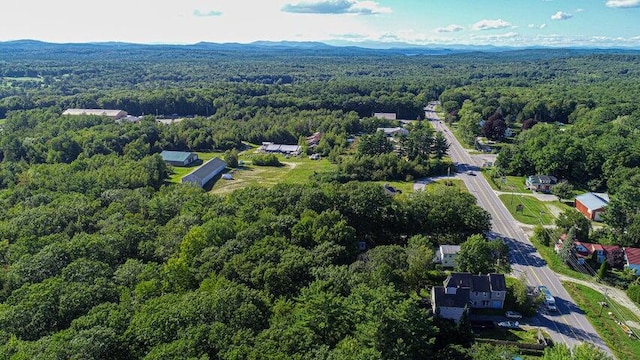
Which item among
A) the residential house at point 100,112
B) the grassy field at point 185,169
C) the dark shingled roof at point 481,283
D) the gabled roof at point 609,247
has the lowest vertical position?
the grassy field at point 185,169

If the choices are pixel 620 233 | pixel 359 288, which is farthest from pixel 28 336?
pixel 620 233

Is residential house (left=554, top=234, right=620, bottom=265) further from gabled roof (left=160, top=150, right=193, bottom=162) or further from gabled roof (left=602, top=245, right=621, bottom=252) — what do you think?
gabled roof (left=160, top=150, right=193, bottom=162)

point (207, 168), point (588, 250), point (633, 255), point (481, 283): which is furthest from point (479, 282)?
point (207, 168)

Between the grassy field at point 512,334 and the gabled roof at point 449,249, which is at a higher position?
the gabled roof at point 449,249

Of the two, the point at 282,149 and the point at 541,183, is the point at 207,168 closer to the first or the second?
the point at 282,149

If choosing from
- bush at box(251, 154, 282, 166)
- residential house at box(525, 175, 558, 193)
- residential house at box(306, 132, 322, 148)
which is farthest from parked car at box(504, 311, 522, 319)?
residential house at box(306, 132, 322, 148)

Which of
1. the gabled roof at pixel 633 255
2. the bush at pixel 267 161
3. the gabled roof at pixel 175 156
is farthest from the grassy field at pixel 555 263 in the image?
the gabled roof at pixel 175 156

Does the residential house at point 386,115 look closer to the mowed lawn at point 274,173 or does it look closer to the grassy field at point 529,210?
the mowed lawn at point 274,173
